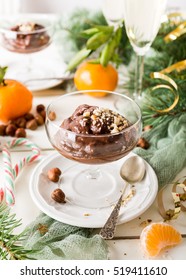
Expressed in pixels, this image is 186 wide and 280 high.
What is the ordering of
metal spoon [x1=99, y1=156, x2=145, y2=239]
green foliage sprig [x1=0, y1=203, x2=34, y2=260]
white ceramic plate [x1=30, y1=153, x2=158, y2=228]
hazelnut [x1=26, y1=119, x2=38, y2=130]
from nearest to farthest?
green foliage sprig [x1=0, y1=203, x2=34, y2=260] < white ceramic plate [x1=30, y1=153, x2=158, y2=228] < metal spoon [x1=99, y1=156, x2=145, y2=239] < hazelnut [x1=26, y1=119, x2=38, y2=130]

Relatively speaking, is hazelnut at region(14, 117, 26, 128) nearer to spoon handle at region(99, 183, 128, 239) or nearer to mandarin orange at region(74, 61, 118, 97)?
mandarin orange at region(74, 61, 118, 97)

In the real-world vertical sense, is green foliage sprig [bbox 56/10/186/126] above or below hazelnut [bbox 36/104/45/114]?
above

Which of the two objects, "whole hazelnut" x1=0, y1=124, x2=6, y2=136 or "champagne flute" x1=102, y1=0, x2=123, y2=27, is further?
"champagne flute" x1=102, y1=0, x2=123, y2=27

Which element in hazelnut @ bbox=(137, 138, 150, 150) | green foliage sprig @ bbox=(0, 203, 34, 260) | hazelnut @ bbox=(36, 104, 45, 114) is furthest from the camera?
hazelnut @ bbox=(36, 104, 45, 114)

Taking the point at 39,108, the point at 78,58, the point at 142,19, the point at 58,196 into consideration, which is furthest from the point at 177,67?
the point at 58,196

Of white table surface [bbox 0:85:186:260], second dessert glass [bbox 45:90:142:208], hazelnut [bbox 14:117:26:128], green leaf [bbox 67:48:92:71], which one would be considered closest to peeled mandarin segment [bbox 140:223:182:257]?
white table surface [bbox 0:85:186:260]

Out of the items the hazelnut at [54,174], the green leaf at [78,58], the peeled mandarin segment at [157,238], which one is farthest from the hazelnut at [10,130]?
the peeled mandarin segment at [157,238]
